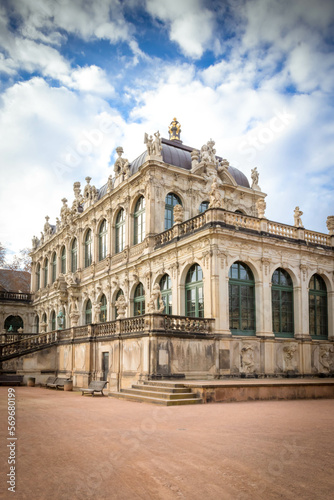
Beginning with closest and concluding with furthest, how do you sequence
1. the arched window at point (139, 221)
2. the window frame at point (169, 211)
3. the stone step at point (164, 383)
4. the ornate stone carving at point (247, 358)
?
the stone step at point (164, 383) → the ornate stone carving at point (247, 358) → the window frame at point (169, 211) → the arched window at point (139, 221)

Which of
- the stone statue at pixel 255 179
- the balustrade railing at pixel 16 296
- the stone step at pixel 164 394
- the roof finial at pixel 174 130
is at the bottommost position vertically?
the stone step at pixel 164 394

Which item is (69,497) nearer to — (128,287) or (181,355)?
(181,355)

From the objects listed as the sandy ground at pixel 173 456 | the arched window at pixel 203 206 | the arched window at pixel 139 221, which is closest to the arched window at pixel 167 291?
the arched window at pixel 139 221

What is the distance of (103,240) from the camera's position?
3375 centimetres

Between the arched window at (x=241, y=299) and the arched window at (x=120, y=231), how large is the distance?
1047 cm

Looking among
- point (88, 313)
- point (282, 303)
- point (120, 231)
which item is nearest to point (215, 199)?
point (282, 303)

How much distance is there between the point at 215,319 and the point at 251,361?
2.64 metres

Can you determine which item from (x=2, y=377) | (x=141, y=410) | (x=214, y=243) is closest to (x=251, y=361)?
(x=214, y=243)

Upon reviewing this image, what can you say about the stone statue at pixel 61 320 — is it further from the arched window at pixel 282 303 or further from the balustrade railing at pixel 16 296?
the arched window at pixel 282 303

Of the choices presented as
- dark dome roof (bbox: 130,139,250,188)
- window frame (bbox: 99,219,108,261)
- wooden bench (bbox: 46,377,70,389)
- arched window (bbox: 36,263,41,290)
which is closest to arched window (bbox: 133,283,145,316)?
window frame (bbox: 99,219,108,261)

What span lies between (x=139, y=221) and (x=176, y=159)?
4264 millimetres

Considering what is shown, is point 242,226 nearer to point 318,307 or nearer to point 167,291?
point 167,291

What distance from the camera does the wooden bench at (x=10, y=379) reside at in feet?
82.2

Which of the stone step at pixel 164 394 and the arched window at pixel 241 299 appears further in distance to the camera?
the arched window at pixel 241 299
